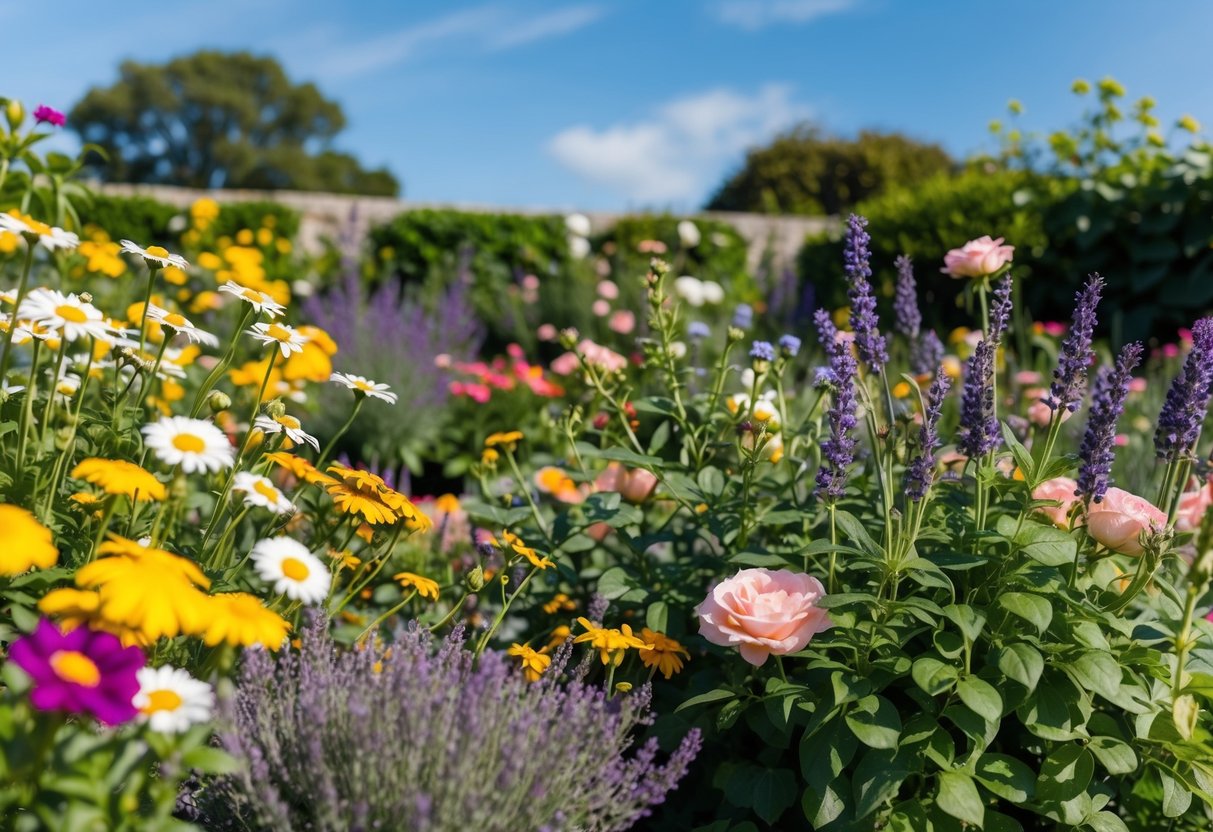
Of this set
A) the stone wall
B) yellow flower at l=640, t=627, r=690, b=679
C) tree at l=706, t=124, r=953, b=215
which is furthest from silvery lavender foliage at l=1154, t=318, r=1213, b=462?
tree at l=706, t=124, r=953, b=215

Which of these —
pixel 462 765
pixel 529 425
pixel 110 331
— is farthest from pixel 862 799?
pixel 529 425

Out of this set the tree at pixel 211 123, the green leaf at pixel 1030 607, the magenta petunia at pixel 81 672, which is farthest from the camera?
the tree at pixel 211 123

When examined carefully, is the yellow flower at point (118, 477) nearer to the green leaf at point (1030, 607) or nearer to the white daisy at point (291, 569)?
the white daisy at point (291, 569)

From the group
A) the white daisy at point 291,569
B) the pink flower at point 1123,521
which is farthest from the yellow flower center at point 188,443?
the pink flower at point 1123,521

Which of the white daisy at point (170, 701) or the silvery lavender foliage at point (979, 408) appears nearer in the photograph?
the white daisy at point (170, 701)

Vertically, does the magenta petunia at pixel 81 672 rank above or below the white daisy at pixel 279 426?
below

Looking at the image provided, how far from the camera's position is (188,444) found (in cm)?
138

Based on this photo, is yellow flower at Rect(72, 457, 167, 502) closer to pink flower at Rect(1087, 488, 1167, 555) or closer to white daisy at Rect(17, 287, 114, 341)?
white daisy at Rect(17, 287, 114, 341)

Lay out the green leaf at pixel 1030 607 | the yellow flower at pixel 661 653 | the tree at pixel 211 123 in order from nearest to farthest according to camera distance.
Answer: the green leaf at pixel 1030 607, the yellow flower at pixel 661 653, the tree at pixel 211 123

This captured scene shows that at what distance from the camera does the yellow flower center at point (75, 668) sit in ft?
3.45

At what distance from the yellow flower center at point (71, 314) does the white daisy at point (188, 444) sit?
0.26 metres

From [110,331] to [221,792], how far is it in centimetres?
86

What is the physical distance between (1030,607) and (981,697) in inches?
7.1

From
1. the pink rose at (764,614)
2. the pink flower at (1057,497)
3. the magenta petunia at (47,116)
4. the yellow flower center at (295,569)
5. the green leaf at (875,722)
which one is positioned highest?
the magenta petunia at (47,116)
